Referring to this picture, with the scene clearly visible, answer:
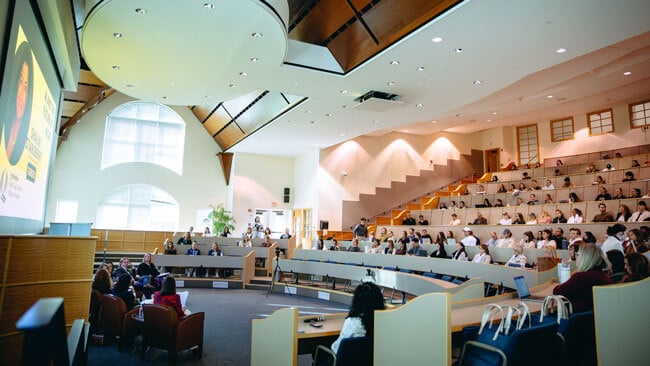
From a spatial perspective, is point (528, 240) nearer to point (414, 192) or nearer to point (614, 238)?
point (614, 238)

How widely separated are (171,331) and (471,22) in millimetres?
5910

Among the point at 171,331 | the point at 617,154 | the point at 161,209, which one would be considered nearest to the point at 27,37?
the point at 171,331

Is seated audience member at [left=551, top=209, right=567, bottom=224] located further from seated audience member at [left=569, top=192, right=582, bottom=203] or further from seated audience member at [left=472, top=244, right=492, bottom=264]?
seated audience member at [left=472, top=244, right=492, bottom=264]

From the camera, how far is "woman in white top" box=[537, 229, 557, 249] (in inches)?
281

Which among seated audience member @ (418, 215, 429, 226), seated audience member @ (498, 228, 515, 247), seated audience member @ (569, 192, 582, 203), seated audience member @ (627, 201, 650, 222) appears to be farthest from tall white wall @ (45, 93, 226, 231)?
seated audience member @ (627, 201, 650, 222)

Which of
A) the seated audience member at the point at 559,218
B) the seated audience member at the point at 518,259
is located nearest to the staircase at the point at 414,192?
the seated audience member at the point at 559,218

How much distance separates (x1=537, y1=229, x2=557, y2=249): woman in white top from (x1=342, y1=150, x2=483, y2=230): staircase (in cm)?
672

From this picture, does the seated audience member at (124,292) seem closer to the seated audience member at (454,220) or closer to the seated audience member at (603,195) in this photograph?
the seated audience member at (454,220)

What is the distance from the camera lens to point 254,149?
15.6 m

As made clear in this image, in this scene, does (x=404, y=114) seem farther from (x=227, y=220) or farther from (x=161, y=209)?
(x=161, y=209)

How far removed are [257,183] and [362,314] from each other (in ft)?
45.5

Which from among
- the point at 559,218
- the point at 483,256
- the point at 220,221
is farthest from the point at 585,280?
the point at 220,221

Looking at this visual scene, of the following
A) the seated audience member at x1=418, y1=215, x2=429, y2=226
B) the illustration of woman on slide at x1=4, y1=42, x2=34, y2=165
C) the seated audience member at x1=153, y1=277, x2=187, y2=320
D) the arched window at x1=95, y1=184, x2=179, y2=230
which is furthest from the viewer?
the arched window at x1=95, y1=184, x2=179, y2=230

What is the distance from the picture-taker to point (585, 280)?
9.57 ft
